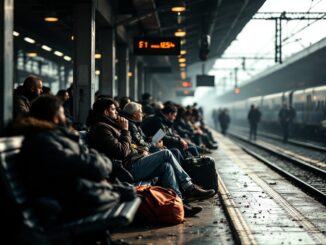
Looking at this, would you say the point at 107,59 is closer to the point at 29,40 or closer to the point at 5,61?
the point at 29,40

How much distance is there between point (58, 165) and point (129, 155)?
273 cm

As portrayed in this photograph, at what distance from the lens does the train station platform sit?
5.64m

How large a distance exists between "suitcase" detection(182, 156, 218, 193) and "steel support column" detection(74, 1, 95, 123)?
3.60 meters

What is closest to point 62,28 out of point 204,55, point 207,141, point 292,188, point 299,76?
point 204,55

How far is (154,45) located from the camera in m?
15.9

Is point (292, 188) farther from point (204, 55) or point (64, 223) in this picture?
point (204, 55)

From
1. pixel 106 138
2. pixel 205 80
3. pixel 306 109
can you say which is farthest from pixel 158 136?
pixel 306 109

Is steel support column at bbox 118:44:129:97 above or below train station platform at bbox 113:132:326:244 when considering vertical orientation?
above

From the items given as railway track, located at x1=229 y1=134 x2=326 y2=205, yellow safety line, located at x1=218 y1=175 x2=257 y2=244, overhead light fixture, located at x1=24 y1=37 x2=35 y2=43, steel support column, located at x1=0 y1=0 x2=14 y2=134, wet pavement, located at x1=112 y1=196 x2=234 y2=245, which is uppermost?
overhead light fixture, located at x1=24 y1=37 x2=35 y2=43

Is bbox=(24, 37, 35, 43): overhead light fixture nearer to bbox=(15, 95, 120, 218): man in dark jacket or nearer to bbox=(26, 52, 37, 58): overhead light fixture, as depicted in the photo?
bbox=(26, 52, 37, 58): overhead light fixture

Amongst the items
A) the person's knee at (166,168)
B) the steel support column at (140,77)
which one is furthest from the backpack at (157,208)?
the steel support column at (140,77)

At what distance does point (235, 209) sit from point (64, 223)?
11.7 feet

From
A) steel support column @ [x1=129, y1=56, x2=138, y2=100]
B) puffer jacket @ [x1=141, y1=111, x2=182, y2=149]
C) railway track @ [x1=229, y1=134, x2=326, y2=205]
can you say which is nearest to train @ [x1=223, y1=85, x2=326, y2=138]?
railway track @ [x1=229, y1=134, x2=326, y2=205]

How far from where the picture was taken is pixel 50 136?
13.9ft
